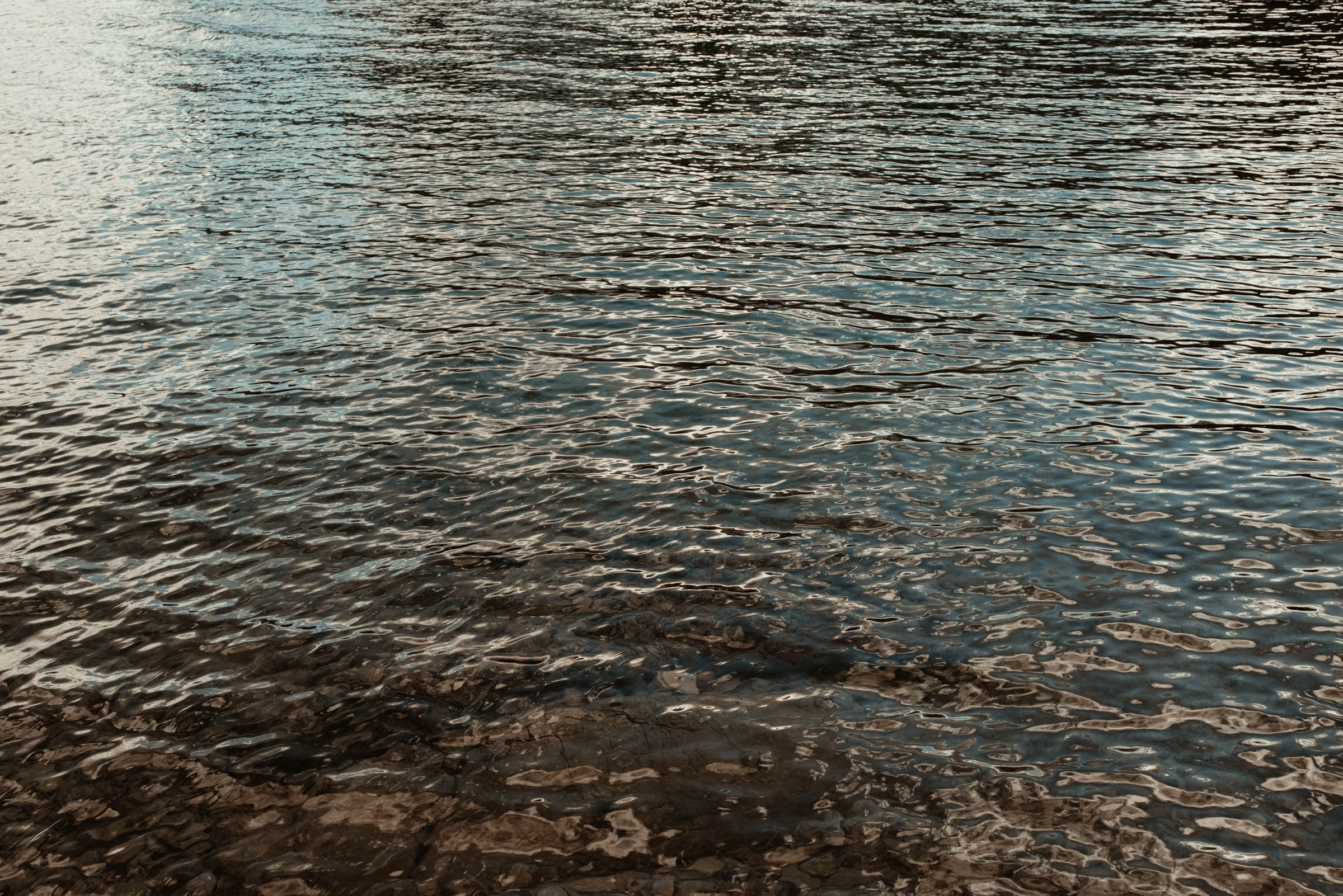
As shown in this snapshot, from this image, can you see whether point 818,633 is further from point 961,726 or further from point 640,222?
point 640,222

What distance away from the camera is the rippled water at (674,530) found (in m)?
7.48

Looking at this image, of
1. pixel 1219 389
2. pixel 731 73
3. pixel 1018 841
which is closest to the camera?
pixel 1018 841

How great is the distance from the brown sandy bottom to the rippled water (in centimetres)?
4

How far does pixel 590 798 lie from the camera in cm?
771

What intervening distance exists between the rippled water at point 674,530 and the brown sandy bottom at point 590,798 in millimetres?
39

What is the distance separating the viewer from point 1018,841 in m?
7.23

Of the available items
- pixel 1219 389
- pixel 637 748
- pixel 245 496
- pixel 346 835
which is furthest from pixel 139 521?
pixel 1219 389

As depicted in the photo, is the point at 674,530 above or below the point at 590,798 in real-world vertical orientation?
above

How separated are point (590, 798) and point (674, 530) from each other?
4.24 m

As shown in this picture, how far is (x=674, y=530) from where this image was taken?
37.8 feet

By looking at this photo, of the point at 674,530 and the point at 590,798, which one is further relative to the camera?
the point at 674,530

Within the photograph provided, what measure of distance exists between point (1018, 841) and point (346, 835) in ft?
15.7

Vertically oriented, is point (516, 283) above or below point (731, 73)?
below

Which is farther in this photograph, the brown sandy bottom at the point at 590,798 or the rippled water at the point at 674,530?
the rippled water at the point at 674,530
